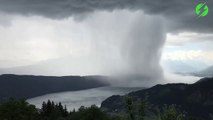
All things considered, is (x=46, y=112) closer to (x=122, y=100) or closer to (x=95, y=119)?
(x=95, y=119)

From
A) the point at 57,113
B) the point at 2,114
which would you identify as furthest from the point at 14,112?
the point at 57,113

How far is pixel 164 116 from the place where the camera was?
39.4 meters

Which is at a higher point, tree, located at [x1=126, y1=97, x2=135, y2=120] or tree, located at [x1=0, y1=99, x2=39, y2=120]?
tree, located at [x1=126, y1=97, x2=135, y2=120]

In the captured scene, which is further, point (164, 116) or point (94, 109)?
point (94, 109)

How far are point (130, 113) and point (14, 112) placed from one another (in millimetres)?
83328

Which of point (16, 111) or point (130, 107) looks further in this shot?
point (16, 111)

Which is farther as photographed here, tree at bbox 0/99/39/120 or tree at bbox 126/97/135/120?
tree at bbox 0/99/39/120

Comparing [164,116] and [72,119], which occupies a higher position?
[164,116]

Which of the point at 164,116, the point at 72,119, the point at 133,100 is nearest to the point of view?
the point at 164,116

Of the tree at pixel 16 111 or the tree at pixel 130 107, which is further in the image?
the tree at pixel 16 111

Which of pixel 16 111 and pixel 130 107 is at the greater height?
pixel 130 107

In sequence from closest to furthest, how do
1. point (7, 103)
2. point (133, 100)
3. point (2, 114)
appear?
1. point (133, 100)
2. point (2, 114)
3. point (7, 103)

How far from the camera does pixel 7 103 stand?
120m

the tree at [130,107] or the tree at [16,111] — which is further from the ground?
the tree at [130,107]
